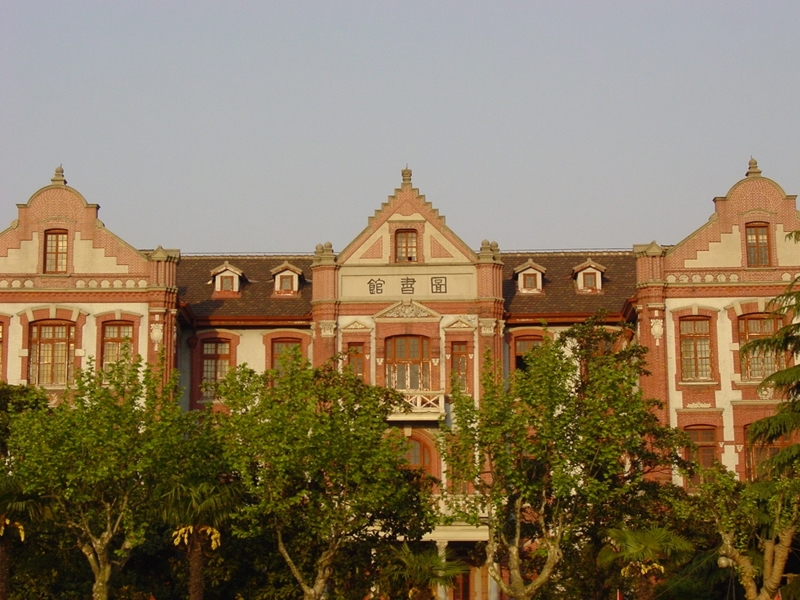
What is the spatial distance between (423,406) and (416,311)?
3.75 meters

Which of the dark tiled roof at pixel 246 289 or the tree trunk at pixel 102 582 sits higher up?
the dark tiled roof at pixel 246 289

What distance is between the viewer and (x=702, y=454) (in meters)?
46.9

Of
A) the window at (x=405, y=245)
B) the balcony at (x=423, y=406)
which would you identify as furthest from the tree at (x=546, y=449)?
the window at (x=405, y=245)

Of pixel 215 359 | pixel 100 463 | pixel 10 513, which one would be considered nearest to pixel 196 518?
pixel 100 463

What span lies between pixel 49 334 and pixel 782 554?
86.7 ft

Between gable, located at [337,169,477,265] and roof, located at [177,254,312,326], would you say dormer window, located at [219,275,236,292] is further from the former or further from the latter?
gable, located at [337,169,477,265]

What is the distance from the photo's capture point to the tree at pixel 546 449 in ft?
117

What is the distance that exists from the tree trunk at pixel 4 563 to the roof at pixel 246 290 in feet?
52.1

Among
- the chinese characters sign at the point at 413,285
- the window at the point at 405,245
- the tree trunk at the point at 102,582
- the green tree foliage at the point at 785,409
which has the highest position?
the window at the point at 405,245

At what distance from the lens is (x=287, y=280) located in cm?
5269

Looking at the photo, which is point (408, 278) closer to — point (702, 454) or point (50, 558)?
point (702, 454)

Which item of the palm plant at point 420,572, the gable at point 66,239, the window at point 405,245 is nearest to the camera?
the palm plant at point 420,572

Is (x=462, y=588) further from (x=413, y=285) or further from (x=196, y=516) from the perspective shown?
(x=196, y=516)

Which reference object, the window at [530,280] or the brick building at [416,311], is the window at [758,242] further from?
the window at [530,280]
